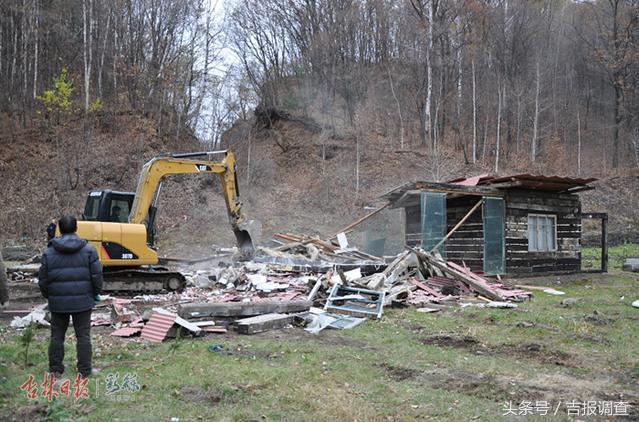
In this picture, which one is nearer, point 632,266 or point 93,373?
point 93,373

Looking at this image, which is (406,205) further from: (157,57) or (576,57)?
(576,57)

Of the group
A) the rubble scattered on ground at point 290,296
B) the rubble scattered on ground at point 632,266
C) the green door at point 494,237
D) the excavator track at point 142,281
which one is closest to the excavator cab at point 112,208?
the excavator track at point 142,281

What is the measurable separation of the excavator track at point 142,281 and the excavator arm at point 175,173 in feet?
3.79

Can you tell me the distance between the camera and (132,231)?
38.8 feet

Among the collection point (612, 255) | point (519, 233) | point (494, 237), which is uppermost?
point (519, 233)

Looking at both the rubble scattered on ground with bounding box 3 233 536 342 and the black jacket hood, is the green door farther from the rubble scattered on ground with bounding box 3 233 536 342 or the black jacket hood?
the black jacket hood

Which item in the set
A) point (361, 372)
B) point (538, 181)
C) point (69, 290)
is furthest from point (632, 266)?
point (69, 290)

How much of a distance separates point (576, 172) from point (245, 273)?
29305mm

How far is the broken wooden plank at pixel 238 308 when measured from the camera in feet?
27.5

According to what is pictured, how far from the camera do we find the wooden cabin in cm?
1582

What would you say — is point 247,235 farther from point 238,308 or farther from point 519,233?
point 519,233

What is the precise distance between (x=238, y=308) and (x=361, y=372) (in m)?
3.37

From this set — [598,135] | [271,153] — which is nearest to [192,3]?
[271,153]

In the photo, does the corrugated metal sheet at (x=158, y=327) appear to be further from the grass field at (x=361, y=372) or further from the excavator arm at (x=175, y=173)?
the excavator arm at (x=175, y=173)
